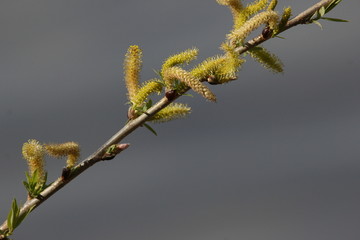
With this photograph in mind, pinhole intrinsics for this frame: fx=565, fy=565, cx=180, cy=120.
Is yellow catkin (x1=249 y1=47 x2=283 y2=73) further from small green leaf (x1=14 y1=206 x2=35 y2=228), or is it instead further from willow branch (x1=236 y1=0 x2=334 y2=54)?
small green leaf (x1=14 y1=206 x2=35 y2=228)

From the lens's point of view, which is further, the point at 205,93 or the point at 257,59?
the point at 257,59

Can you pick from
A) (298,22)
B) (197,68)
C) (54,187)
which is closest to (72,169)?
(54,187)

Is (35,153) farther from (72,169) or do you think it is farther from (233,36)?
(233,36)

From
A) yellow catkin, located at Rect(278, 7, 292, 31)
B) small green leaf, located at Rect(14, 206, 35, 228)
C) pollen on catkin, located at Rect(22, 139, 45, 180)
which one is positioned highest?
yellow catkin, located at Rect(278, 7, 292, 31)

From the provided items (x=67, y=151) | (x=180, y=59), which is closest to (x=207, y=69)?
(x=180, y=59)

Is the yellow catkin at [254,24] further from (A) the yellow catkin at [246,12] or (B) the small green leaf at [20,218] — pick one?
(B) the small green leaf at [20,218]

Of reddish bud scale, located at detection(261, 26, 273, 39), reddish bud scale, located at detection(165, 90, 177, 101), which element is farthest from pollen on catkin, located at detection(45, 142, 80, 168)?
reddish bud scale, located at detection(261, 26, 273, 39)

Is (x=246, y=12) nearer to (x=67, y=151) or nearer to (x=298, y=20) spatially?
(x=298, y=20)

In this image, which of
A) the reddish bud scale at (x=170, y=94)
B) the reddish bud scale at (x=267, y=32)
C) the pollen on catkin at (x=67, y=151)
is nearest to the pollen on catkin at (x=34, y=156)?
the pollen on catkin at (x=67, y=151)
